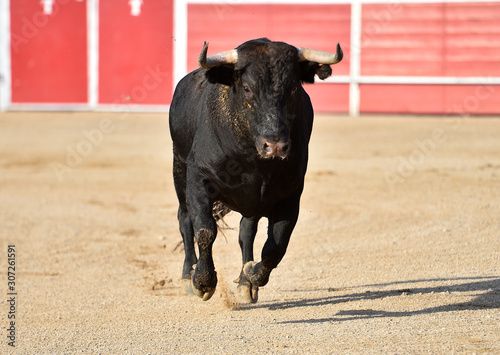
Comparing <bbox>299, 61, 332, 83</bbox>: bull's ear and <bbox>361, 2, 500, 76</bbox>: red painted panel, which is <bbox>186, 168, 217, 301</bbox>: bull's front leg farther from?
<bbox>361, 2, 500, 76</bbox>: red painted panel

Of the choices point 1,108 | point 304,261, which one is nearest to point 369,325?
point 304,261

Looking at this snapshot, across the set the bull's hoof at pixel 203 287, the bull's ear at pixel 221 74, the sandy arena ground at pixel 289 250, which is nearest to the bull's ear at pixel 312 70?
the bull's ear at pixel 221 74

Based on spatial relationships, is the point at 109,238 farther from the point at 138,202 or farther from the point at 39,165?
the point at 39,165

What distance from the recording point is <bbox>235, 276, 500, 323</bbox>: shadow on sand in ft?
15.9

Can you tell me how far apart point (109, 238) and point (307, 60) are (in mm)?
3880

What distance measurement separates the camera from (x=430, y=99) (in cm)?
1409

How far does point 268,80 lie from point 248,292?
1413 millimetres

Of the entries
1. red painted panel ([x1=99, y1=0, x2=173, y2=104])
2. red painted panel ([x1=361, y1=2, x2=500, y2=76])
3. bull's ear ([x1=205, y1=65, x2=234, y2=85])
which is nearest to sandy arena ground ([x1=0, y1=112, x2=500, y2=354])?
red painted panel ([x1=361, y1=2, x2=500, y2=76])

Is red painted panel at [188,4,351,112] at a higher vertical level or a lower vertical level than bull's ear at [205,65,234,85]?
higher

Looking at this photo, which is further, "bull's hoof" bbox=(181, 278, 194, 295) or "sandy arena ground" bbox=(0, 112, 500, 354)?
"bull's hoof" bbox=(181, 278, 194, 295)

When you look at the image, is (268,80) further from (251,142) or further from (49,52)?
(49,52)

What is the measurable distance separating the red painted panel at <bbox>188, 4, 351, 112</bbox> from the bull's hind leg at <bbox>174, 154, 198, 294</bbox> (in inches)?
347

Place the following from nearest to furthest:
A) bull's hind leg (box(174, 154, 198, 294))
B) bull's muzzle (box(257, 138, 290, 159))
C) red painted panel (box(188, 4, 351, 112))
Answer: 1. bull's muzzle (box(257, 138, 290, 159))
2. bull's hind leg (box(174, 154, 198, 294))
3. red painted panel (box(188, 4, 351, 112))

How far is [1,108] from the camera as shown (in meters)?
15.1
